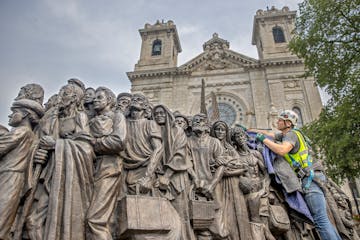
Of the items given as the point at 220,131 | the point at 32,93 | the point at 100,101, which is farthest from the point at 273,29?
the point at 32,93

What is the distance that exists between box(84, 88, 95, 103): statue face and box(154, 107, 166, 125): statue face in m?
0.93

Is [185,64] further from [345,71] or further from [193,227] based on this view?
[193,227]

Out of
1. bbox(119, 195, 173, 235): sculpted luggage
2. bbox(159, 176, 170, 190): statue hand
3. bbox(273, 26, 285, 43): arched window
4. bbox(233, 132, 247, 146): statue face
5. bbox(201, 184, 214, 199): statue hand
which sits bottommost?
bbox(119, 195, 173, 235): sculpted luggage

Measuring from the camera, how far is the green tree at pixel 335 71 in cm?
933

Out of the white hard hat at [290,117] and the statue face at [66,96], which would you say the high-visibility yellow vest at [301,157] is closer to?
the white hard hat at [290,117]

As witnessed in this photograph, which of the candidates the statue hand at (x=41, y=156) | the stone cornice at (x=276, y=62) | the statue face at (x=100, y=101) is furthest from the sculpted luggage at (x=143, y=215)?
the stone cornice at (x=276, y=62)

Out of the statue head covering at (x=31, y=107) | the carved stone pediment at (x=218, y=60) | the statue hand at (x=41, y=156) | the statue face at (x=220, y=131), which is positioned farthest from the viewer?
the carved stone pediment at (x=218, y=60)

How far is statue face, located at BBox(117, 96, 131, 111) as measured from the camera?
3.99m

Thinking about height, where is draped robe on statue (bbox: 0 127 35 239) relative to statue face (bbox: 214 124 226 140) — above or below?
below

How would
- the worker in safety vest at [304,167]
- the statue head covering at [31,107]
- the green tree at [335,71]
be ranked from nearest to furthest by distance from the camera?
the statue head covering at [31,107]
the worker in safety vest at [304,167]
the green tree at [335,71]

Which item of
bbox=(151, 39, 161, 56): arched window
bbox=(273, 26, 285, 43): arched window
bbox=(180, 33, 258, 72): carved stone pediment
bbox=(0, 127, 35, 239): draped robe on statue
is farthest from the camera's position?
bbox=(151, 39, 161, 56): arched window

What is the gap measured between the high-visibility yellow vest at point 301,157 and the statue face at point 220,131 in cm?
112

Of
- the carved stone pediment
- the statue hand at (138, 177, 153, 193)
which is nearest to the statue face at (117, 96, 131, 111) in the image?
the statue hand at (138, 177, 153, 193)

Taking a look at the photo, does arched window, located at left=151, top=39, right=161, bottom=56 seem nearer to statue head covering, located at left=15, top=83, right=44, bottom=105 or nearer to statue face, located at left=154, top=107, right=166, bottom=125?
statue face, located at left=154, top=107, right=166, bottom=125
